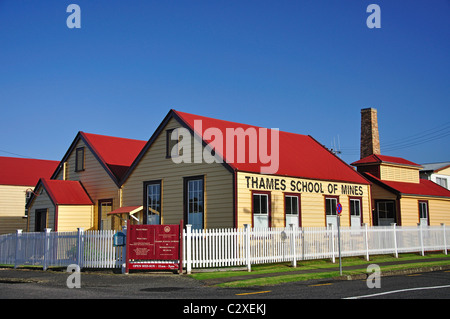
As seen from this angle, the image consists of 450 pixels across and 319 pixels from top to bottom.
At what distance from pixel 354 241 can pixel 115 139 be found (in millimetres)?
16729

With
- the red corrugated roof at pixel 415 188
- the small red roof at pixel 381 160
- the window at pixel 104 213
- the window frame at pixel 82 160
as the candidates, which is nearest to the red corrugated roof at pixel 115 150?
the window frame at pixel 82 160

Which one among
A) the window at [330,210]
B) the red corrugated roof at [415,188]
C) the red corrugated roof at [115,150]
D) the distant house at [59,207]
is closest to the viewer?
the window at [330,210]

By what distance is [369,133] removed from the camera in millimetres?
37531

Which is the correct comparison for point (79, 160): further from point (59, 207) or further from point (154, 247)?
point (154, 247)

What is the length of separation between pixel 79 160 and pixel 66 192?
2.92m

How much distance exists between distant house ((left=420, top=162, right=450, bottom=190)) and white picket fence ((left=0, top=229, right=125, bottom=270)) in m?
32.6

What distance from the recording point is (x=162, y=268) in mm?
18281

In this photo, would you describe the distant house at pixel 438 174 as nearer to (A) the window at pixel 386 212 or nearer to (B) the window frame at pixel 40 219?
(A) the window at pixel 386 212

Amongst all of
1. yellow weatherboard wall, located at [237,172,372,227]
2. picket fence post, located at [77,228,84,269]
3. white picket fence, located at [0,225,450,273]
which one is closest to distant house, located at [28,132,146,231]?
white picket fence, located at [0,225,450,273]

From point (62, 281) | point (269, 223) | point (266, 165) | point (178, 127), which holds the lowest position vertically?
point (62, 281)

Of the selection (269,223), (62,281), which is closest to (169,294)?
(62,281)

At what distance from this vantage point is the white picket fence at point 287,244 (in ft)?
62.7

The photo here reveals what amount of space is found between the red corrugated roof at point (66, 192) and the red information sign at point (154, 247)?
10397 millimetres
